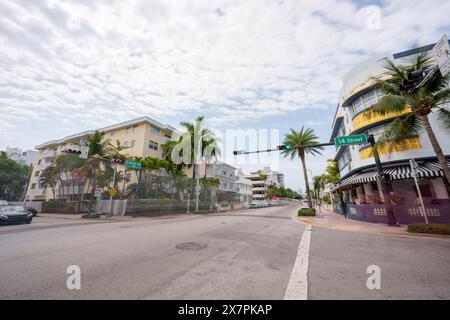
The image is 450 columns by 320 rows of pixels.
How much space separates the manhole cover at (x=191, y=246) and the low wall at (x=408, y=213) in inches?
544

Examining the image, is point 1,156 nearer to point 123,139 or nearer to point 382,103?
point 123,139

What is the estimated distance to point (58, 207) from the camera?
29172 mm

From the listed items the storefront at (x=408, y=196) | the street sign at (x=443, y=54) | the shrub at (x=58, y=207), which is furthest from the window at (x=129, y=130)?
the street sign at (x=443, y=54)

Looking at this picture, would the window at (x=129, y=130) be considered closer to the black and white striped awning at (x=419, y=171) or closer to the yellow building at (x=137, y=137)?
the yellow building at (x=137, y=137)

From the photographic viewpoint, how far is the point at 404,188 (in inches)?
619

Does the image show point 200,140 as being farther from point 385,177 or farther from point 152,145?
point 385,177

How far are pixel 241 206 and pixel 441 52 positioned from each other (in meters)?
47.1

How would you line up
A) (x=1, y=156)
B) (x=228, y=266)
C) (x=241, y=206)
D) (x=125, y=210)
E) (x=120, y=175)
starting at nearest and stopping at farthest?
(x=228, y=266), (x=125, y=210), (x=120, y=175), (x=1, y=156), (x=241, y=206)

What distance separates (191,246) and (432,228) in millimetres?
11686

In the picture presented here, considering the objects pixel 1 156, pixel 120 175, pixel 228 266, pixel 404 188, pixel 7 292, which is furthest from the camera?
pixel 1 156

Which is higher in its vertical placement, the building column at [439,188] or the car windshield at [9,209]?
the building column at [439,188]

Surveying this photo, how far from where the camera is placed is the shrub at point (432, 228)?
868 centimetres

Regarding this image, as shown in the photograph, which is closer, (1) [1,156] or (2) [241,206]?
(1) [1,156]

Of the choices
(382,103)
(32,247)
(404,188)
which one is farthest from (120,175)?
(404,188)
